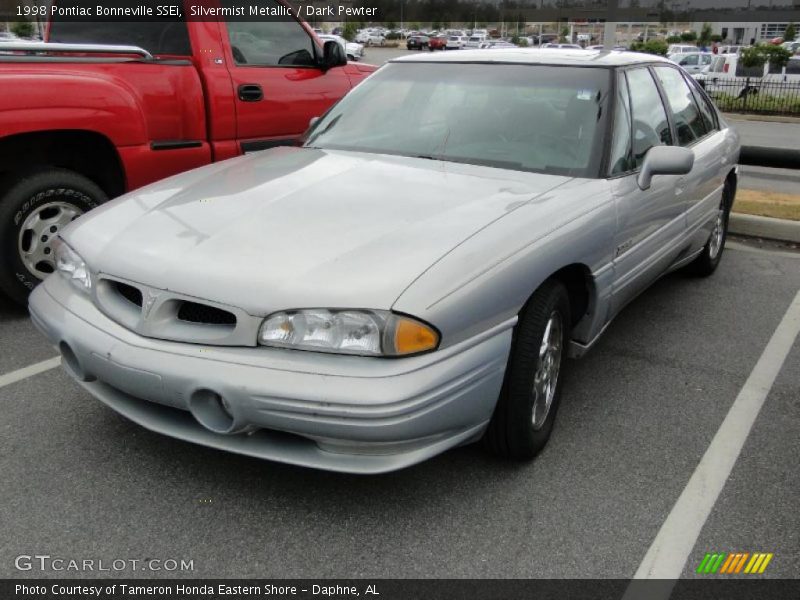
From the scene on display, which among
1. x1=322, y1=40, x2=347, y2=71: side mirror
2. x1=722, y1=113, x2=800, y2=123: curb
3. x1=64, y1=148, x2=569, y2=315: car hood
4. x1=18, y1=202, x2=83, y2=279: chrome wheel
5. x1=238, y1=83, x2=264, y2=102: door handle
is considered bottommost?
x1=722, y1=113, x2=800, y2=123: curb

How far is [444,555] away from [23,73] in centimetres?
344

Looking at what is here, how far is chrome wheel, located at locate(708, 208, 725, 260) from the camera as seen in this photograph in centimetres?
552

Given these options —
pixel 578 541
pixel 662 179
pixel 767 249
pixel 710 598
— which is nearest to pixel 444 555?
pixel 578 541

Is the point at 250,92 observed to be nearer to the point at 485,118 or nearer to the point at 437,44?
the point at 485,118

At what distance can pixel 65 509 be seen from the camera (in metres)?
2.67

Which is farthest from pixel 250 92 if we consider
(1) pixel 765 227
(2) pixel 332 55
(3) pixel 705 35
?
(3) pixel 705 35

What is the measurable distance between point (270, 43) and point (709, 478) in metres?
4.38

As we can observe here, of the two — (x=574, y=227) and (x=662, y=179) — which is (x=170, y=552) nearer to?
(x=574, y=227)

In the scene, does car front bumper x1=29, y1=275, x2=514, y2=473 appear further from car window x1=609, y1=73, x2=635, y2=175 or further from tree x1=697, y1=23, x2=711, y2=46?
tree x1=697, y1=23, x2=711, y2=46

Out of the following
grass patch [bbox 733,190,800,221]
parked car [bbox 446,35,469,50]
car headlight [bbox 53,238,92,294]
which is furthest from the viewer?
parked car [bbox 446,35,469,50]

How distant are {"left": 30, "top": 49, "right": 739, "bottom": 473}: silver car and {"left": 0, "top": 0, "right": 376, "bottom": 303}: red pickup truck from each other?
1.19 m

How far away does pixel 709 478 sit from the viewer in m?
3.02

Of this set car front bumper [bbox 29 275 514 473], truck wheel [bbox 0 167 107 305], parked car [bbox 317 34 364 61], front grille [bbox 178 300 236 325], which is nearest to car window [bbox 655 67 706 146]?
parked car [bbox 317 34 364 61]

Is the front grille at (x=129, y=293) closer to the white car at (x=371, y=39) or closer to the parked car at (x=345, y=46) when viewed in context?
the parked car at (x=345, y=46)
